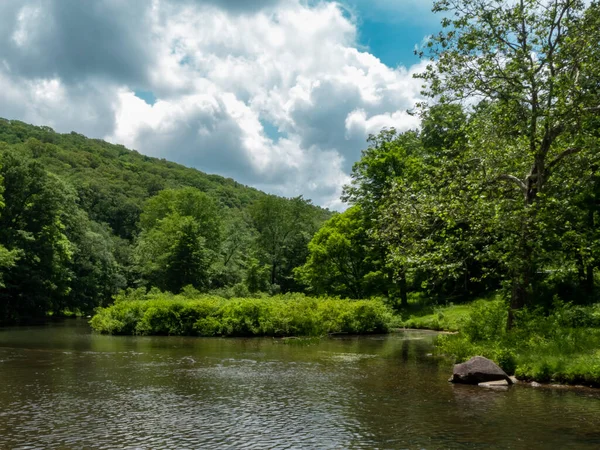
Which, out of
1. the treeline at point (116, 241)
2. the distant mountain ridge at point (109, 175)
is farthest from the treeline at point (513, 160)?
the distant mountain ridge at point (109, 175)

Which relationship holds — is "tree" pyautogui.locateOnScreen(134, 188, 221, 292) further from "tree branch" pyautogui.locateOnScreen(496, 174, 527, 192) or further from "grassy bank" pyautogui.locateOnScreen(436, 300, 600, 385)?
"tree branch" pyautogui.locateOnScreen(496, 174, 527, 192)

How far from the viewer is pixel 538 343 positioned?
66.7 ft

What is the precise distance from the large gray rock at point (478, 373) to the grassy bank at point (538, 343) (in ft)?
4.17

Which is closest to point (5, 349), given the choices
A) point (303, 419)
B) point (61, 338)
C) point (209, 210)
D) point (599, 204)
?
point (61, 338)

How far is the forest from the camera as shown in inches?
850

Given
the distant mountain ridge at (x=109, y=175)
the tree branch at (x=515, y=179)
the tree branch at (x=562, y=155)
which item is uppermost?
the distant mountain ridge at (x=109, y=175)

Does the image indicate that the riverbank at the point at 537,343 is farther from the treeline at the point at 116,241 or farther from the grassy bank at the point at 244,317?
the treeline at the point at 116,241

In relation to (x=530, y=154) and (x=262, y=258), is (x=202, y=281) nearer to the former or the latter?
(x=262, y=258)

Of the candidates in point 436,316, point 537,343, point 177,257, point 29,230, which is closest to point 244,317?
point 436,316

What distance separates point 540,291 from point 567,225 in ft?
47.7

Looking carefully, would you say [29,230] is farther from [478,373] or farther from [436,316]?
[478,373]

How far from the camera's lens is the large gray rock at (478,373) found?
59.6 feet

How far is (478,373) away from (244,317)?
2189 centimetres

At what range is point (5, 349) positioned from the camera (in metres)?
28.3
